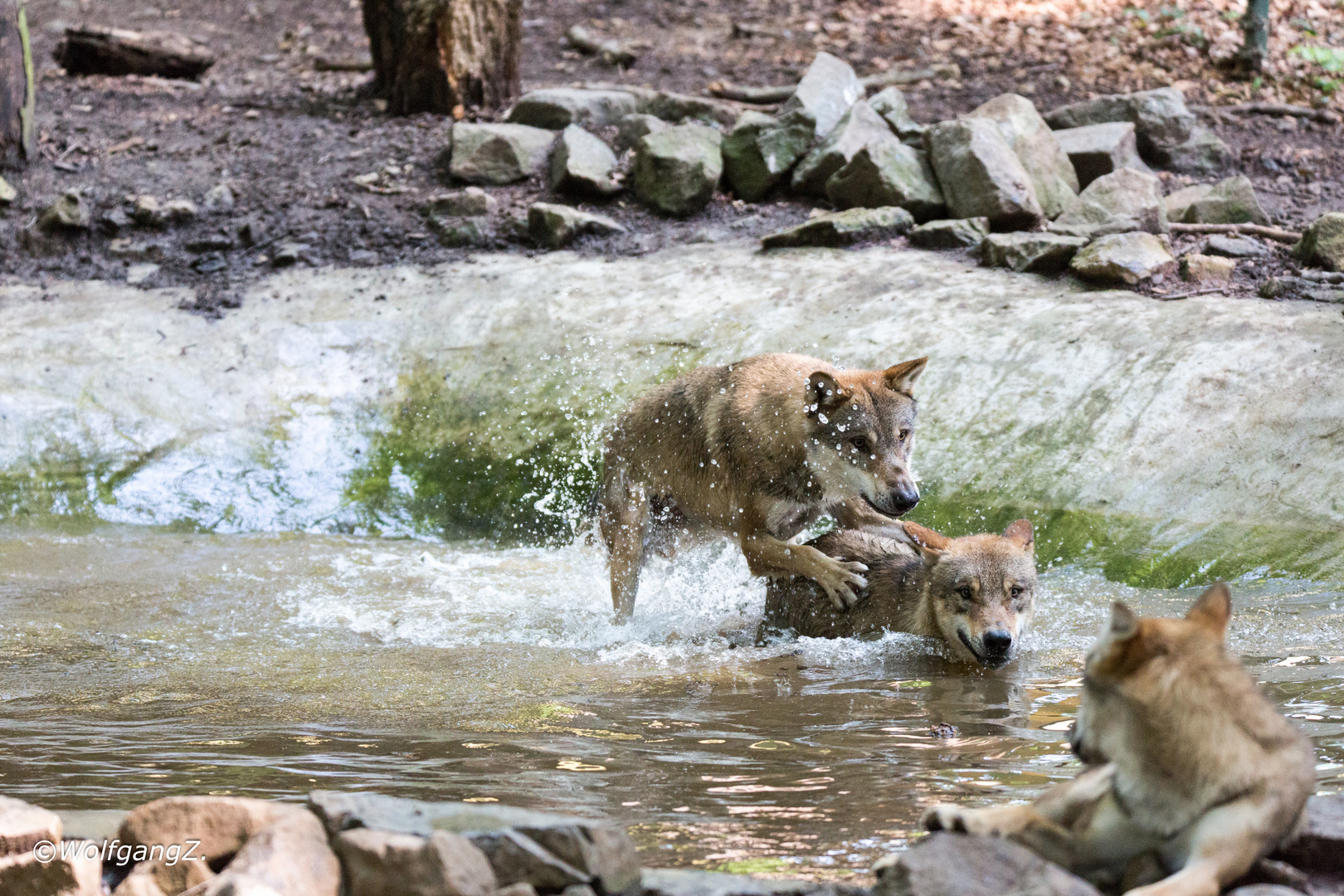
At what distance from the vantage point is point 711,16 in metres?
17.3

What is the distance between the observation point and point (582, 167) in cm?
1247

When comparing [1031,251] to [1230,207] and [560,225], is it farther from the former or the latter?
[560,225]

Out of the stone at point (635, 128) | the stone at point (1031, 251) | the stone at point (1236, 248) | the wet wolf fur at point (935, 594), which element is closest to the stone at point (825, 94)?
the stone at point (635, 128)

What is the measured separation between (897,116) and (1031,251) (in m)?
3.04

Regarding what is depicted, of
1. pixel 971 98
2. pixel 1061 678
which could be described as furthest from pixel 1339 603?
pixel 971 98

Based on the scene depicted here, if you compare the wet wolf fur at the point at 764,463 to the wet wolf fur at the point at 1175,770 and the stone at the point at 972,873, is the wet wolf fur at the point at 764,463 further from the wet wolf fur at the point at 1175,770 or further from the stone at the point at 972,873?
the stone at the point at 972,873

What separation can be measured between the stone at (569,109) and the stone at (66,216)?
4.49m

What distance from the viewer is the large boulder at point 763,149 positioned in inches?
490

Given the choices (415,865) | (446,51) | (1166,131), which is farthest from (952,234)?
(415,865)

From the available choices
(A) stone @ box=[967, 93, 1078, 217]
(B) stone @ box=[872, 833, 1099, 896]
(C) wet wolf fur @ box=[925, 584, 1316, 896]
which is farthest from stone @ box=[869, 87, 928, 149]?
(B) stone @ box=[872, 833, 1099, 896]

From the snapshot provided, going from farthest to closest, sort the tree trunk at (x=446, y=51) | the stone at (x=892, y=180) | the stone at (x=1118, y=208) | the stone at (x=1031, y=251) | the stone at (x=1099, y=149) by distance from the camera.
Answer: the tree trunk at (x=446, y=51)
the stone at (x=1099, y=149)
the stone at (x=892, y=180)
the stone at (x=1118, y=208)
the stone at (x=1031, y=251)

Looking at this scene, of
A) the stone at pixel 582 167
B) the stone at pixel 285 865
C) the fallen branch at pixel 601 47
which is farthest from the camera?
the fallen branch at pixel 601 47

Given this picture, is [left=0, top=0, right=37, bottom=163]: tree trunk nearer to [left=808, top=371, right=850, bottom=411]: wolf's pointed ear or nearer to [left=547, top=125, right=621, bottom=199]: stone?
[left=547, top=125, right=621, bottom=199]: stone

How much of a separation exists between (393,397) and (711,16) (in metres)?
9.50
